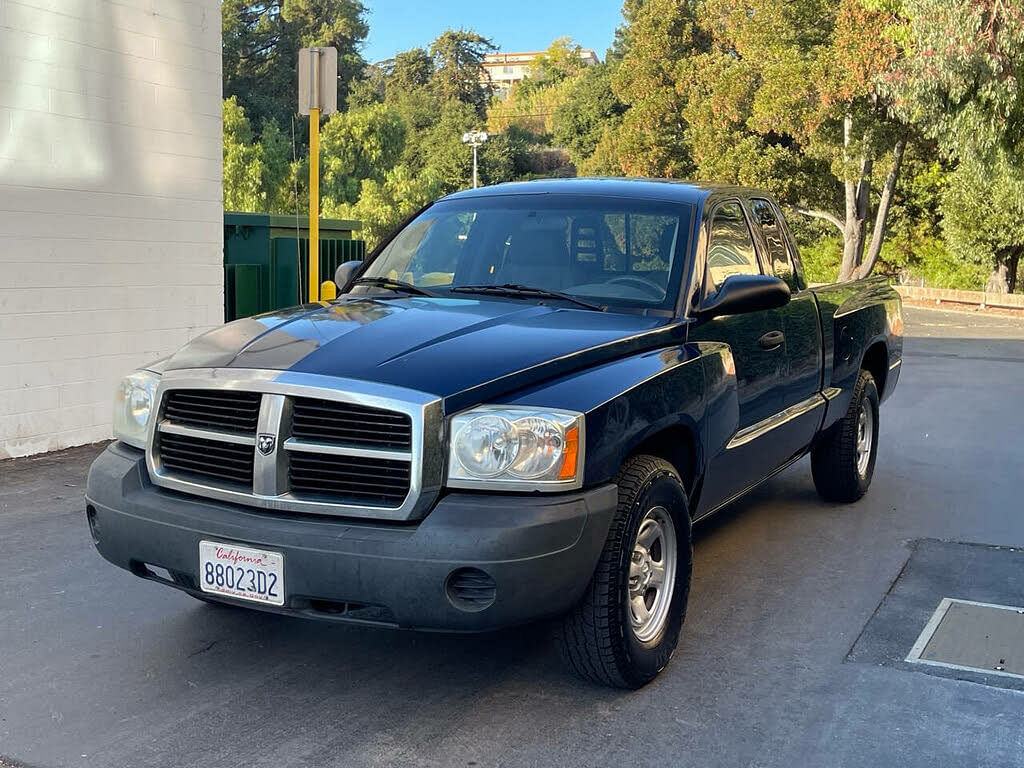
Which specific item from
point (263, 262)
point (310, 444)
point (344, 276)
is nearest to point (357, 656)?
point (310, 444)

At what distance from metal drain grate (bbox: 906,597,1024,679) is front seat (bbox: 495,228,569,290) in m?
2.14

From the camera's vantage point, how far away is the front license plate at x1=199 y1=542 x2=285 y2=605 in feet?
12.7

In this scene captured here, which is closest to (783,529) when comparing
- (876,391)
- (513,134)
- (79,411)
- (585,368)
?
(876,391)

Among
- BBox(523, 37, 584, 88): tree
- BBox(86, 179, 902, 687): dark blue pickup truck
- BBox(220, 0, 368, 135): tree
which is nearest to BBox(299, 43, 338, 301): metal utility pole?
BBox(86, 179, 902, 687): dark blue pickup truck

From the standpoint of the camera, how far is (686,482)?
4.89 meters

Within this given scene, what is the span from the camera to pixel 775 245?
649cm

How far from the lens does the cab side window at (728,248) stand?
213 inches

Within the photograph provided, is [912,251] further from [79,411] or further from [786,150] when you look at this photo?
[79,411]

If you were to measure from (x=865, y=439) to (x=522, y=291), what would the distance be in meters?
3.38

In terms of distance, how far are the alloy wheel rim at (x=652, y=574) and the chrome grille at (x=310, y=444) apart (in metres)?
0.94

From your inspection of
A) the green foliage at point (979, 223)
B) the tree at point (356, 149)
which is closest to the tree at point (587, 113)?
the tree at point (356, 149)

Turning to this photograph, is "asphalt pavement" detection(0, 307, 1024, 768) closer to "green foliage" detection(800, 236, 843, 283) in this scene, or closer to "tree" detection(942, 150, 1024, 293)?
"tree" detection(942, 150, 1024, 293)

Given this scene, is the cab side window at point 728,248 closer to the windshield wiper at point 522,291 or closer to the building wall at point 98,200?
the windshield wiper at point 522,291

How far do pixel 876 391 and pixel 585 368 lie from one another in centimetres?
401
